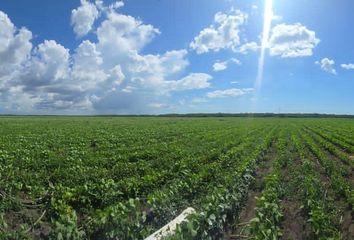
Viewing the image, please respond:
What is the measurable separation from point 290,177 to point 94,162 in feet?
23.9

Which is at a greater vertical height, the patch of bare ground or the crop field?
the crop field

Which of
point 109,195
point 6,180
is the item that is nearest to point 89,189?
point 109,195

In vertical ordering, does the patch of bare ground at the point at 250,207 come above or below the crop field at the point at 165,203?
below

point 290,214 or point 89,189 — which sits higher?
point 89,189

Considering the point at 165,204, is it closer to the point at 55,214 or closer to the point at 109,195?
the point at 109,195

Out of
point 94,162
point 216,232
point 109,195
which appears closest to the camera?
point 216,232

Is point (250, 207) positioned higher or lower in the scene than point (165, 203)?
lower

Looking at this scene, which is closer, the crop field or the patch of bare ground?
the crop field

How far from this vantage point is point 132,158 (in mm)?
16094

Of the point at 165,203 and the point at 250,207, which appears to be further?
the point at 250,207

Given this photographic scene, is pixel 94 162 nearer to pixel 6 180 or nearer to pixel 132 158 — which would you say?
pixel 132 158

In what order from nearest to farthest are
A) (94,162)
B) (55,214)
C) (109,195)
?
(55,214) < (109,195) < (94,162)

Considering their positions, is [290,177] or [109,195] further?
[290,177]

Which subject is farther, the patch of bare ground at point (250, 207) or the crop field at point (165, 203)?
the patch of bare ground at point (250, 207)
